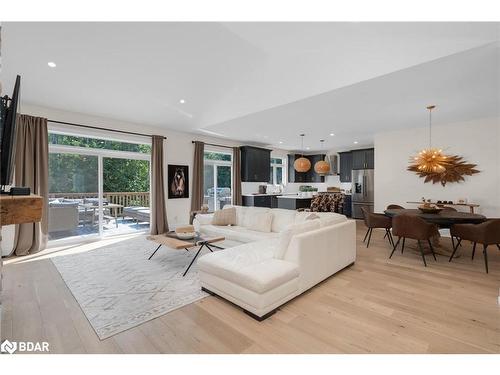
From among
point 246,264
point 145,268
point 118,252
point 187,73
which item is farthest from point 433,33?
point 118,252

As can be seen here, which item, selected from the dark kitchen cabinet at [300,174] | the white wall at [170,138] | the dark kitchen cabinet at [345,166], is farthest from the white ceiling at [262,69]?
the dark kitchen cabinet at [300,174]

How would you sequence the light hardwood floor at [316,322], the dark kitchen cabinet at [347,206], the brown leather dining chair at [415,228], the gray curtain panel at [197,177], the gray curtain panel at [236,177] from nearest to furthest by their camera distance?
the light hardwood floor at [316,322], the brown leather dining chair at [415,228], the gray curtain panel at [197,177], the gray curtain panel at [236,177], the dark kitchen cabinet at [347,206]

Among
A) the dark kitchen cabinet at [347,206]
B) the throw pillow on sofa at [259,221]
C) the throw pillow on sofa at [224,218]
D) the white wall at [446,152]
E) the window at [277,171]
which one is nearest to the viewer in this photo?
the throw pillow on sofa at [259,221]

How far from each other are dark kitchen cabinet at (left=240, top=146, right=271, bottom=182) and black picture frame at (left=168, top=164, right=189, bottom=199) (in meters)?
2.01

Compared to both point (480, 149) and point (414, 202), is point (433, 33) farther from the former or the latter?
point (414, 202)

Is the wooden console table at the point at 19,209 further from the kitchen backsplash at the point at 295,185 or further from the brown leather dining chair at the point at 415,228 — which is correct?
the kitchen backsplash at the point at 295,185

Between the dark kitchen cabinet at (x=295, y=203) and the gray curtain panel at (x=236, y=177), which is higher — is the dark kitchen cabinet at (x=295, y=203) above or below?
below

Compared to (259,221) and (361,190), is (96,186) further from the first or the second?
(361,190)

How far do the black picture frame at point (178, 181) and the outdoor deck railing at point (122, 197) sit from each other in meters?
0.62

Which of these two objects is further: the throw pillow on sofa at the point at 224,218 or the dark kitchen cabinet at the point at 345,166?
the dark kitchen cabinet at the point at 345,166

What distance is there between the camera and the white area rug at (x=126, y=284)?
2.33m

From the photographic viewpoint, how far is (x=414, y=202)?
613 cm

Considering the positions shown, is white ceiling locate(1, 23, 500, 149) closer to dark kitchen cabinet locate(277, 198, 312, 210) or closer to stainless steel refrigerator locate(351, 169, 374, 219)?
stainless steel refrigerator locate(351, 169, 374, 219)
